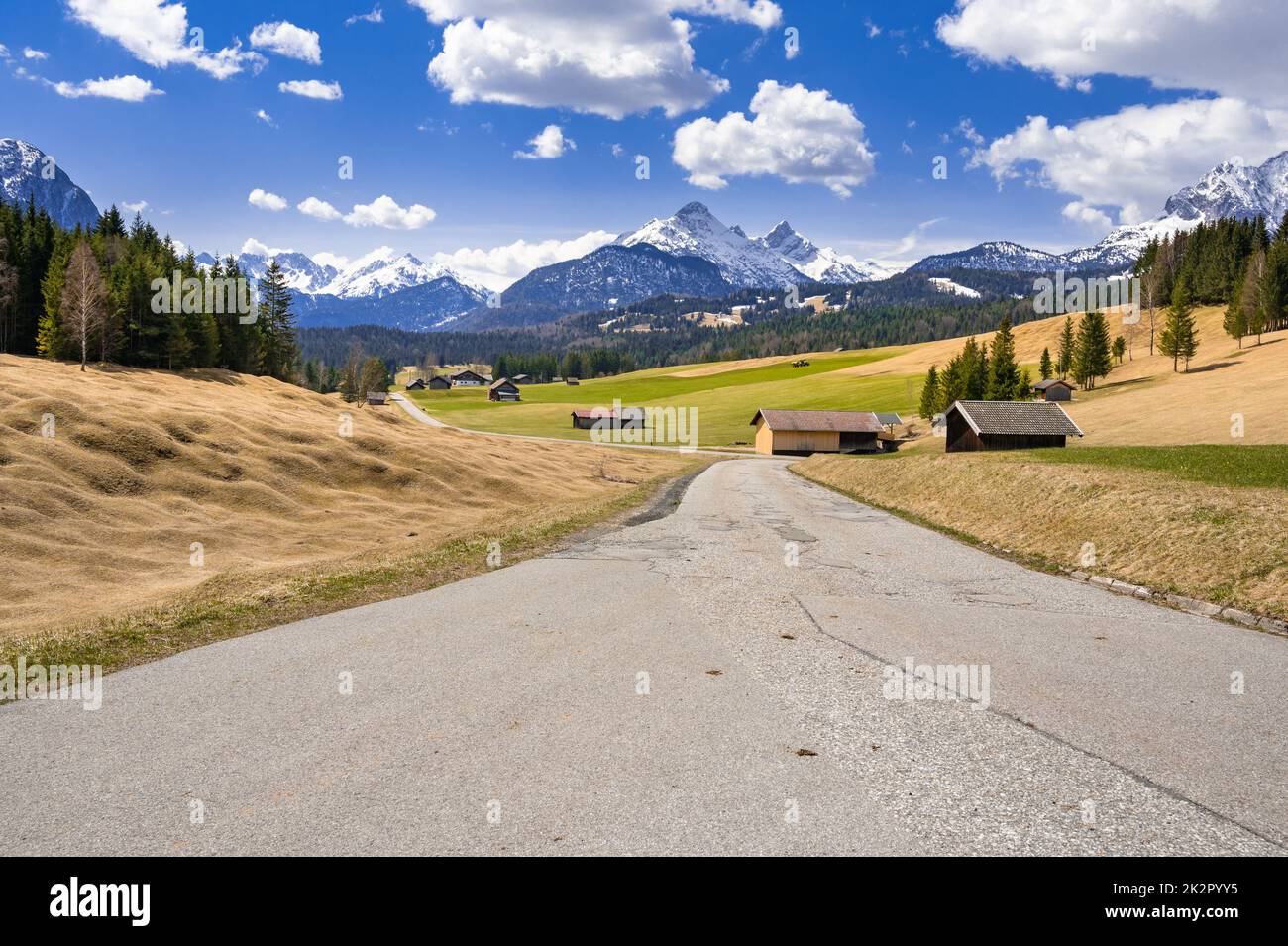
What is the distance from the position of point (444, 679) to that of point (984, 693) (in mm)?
6747

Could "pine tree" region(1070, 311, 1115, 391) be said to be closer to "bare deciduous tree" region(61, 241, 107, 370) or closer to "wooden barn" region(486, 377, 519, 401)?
"bare deciduous tree" region(61, 241, 107, 370)

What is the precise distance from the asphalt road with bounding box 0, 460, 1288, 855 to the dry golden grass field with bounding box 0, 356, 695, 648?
5.51 m

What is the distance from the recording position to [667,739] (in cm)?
725

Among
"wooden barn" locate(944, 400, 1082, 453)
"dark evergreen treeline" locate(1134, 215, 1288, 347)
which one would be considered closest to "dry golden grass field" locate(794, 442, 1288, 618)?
"wooden barn" locate(944, 400, 1082, 453)

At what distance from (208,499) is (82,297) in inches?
1923

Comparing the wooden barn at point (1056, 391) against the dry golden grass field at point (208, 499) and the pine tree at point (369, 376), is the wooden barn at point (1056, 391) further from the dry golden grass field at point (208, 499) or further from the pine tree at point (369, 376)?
the pine tree at point (369, 376)

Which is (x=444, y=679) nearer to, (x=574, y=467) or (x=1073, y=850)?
(x=1073, y=850)

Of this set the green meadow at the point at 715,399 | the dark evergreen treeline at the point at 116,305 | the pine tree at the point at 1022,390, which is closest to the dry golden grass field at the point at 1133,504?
the pine tree at the point at 1022,390

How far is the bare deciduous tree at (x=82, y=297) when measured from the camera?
6681 centimetres

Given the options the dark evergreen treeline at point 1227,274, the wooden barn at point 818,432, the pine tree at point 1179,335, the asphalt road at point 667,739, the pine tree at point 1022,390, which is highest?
the dark evergreen treeline at point 1227,274

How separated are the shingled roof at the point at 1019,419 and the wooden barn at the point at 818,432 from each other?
36.7m

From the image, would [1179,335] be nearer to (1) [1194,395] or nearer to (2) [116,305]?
(1) [1194,395]

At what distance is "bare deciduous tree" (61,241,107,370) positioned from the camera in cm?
6681
